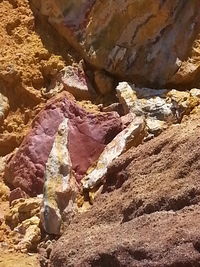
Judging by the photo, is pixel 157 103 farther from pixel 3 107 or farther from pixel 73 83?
pixel 3 107

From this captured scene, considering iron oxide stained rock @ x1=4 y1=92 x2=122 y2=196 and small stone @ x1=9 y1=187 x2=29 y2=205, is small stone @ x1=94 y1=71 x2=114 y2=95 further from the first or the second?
small stone @ x1=9 y1=187 x2=29 y2=205

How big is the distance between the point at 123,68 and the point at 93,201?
1.06 meters

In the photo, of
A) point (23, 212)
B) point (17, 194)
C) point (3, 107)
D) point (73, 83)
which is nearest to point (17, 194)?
point (17, 194)

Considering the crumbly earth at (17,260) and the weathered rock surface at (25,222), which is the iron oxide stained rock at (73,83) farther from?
the crumbly earth at (17,260)

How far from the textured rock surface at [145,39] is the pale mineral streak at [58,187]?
2.37ft

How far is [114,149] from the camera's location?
134 inches

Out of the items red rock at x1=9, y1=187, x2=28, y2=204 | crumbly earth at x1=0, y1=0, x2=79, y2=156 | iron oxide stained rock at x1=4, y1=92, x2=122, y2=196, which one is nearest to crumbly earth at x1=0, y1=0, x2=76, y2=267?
crumbly earth at x1=0, y1=0, x2=79, y2=156

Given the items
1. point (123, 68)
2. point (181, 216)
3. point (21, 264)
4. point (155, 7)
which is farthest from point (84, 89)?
point (181, 216)

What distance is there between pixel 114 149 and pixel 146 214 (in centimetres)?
82

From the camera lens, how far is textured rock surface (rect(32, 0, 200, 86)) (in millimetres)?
3873

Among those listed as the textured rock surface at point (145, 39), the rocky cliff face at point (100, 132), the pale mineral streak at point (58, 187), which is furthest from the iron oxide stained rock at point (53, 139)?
the textured rock surface at point (145, 39)

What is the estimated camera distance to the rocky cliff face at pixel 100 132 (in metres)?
2.60

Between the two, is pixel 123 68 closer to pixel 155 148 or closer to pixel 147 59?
pixel 147 59

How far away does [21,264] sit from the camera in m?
2.91
